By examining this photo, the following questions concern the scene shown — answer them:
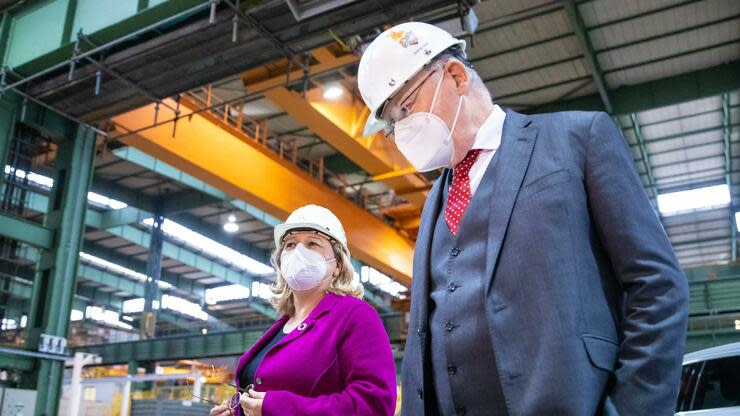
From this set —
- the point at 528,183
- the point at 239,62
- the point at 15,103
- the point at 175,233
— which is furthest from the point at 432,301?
the point at 175,233

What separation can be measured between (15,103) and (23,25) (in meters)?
1.39

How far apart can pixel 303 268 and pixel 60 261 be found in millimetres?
9365

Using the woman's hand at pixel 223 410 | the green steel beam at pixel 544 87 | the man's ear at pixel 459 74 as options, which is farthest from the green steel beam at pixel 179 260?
the man's ear at pixel 459 74

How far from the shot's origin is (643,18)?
1339 cm

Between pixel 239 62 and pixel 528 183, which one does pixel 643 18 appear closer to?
pixel 239 62

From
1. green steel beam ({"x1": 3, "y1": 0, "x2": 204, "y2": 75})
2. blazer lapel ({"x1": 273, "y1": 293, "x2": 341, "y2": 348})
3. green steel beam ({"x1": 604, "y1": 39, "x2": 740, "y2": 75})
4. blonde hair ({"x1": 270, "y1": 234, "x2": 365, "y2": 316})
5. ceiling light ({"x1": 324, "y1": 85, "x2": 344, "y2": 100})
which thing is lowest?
blazer lapel ({"x1": 273, "y1": 293, "x2": 341, "y2": 348})

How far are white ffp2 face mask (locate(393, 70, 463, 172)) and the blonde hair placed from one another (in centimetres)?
127

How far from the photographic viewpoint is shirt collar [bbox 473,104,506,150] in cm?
194

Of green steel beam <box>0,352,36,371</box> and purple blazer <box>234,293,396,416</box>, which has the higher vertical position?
green steel beam <box>0,352,36,371</box>

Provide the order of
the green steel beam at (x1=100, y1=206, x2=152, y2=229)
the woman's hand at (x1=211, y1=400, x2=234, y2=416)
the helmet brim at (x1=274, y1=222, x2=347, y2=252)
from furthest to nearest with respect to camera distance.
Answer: the green steel beam at (x1=100, y1=206, x2=152, y2=229), the helmet brim at (x1=274, y1=222, x2=347, y2=252), the woman's hand at (x1=211, y1=400, x2=234, y2=416)

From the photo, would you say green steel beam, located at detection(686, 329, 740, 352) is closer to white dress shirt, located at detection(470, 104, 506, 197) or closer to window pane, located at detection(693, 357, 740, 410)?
window pane, located at detection(693, 357, 740, 410)

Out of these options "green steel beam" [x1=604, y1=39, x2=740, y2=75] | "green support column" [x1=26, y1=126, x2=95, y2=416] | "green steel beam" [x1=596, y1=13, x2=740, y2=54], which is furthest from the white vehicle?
"green steel beam" [x1=604, y1=39, x2=740, y2=75]

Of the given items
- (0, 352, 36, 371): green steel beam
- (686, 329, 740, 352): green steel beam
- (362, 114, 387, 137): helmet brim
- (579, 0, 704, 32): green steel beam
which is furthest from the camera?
(686, 329, 740, 352): green steel beam

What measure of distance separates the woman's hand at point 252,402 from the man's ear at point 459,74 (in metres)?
1.51
